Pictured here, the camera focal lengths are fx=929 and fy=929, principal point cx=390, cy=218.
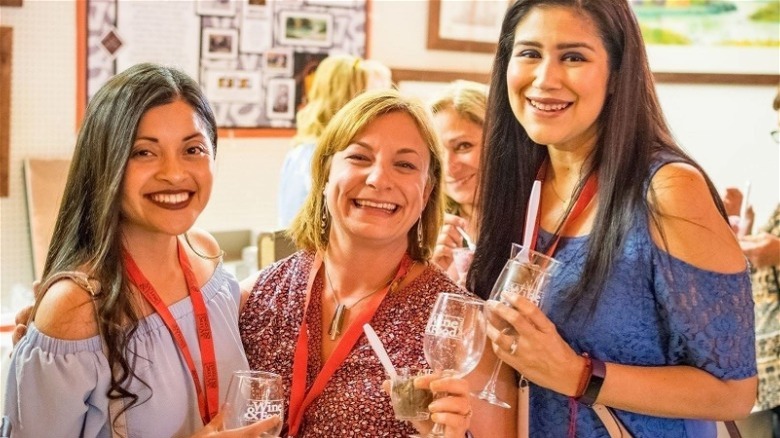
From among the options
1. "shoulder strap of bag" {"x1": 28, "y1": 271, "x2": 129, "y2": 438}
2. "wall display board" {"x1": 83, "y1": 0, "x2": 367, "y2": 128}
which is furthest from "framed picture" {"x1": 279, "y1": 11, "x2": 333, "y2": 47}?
"shoulder strap of bag" {"x1": 28, "y1": 271, "x2": 129, "y2": 438}

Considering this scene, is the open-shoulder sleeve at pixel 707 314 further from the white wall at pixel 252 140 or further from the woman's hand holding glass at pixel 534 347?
the white wall at pixel 252 140

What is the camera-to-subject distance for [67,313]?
183 centimetres

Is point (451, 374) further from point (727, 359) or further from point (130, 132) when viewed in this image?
point (130, 132)

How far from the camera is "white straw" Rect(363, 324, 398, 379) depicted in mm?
1960

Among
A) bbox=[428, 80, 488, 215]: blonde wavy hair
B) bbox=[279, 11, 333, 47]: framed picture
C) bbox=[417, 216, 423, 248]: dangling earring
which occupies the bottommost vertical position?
bbox=[417, 216, 423, 248]: dangling earring

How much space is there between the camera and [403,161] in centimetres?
226

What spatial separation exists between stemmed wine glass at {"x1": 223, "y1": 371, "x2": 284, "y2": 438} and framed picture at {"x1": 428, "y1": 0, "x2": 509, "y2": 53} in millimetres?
4012

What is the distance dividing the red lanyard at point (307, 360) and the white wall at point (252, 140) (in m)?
2.59

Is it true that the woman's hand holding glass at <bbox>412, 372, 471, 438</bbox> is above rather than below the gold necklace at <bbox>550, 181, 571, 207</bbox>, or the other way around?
below

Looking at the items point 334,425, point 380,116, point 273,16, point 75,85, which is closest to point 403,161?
point 380,116

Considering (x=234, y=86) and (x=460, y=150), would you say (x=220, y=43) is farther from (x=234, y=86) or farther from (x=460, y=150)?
(x=460, y=150)

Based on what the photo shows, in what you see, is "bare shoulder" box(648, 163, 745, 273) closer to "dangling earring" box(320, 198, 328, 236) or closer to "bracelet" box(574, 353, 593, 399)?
"bracelet" box(574, 353, 593, 399)

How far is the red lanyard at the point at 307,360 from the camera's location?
2.12m

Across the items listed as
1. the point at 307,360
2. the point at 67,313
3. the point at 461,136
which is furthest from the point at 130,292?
the point at 461,136
